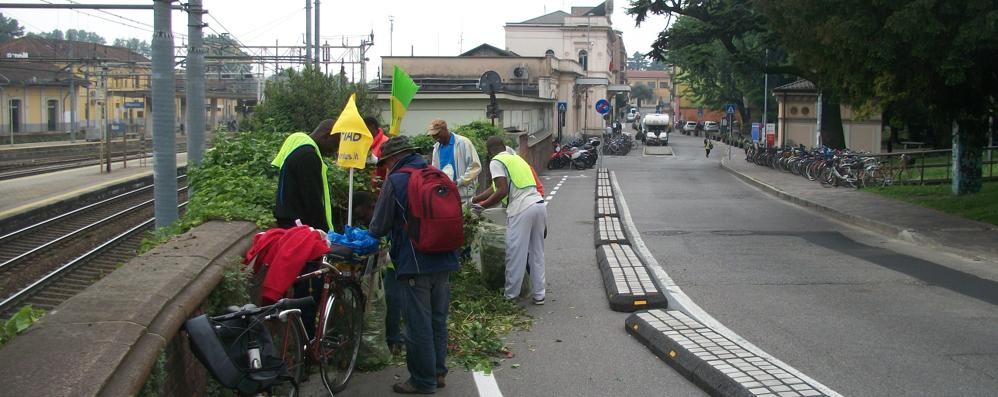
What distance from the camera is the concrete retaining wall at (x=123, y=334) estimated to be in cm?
365

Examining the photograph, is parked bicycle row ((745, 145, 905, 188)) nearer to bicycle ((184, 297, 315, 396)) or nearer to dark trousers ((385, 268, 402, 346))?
dark trousers ((385, 268, 402, 346))

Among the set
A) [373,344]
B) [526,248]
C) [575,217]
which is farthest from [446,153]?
[575,217]

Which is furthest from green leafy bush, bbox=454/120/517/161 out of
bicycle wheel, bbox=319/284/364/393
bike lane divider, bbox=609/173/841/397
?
bicycle wheel, bbox=319/284/364/393

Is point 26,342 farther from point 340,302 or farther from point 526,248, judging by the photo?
point 526,248

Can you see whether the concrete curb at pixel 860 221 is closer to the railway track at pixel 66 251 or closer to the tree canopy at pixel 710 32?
the tree canopy at pixel 710 32

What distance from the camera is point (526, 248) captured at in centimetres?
986

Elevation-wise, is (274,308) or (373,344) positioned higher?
(274,308)

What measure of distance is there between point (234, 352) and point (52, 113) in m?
72.0

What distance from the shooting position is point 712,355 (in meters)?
7.38

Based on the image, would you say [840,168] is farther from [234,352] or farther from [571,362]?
[234,352]

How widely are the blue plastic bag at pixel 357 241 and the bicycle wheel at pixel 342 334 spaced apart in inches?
10.9

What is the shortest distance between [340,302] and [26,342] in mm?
2808

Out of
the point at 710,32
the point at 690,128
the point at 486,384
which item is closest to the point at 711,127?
the point at 690,128

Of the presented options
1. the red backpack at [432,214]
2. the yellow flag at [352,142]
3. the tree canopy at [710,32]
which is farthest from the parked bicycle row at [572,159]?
the red backpack at [432,214]
